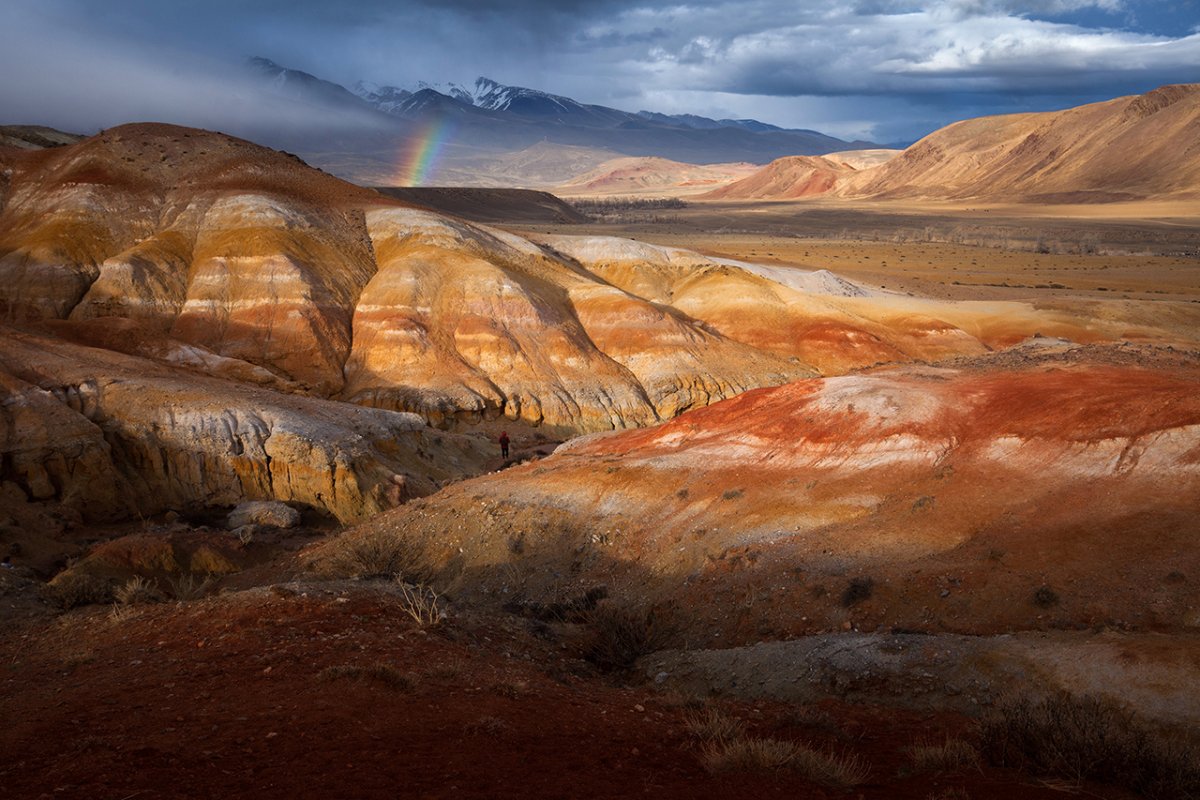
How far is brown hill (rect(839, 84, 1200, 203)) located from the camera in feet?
468

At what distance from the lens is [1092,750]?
679 centimetres

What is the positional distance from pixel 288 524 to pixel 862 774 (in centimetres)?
2074

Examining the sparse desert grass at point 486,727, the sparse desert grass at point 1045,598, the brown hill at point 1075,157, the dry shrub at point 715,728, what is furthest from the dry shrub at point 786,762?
the brown hill at point 1075,157

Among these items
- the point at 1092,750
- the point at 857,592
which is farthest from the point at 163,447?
the point at 1092,750

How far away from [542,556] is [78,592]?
26.4 feet

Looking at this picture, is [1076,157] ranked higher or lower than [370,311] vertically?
higher

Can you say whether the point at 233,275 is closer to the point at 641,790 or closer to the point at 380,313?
the point at 380,313

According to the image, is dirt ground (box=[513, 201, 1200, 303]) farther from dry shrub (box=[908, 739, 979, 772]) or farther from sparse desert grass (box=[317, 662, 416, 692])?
sparse desert grass (box=[317, 662, 416, 692])

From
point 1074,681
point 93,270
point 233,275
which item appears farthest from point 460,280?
point 1074,681

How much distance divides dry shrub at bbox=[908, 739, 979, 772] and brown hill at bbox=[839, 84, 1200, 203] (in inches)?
Answer: 6085

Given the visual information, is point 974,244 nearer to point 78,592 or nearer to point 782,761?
point 78,592

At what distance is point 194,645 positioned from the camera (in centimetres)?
965

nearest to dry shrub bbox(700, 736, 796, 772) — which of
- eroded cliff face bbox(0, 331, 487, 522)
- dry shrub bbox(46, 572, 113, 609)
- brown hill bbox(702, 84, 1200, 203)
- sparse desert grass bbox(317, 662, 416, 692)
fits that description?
sparse desert grass bbox(317, 662, 416, 692)

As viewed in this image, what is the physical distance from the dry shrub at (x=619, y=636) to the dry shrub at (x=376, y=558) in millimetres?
4781
